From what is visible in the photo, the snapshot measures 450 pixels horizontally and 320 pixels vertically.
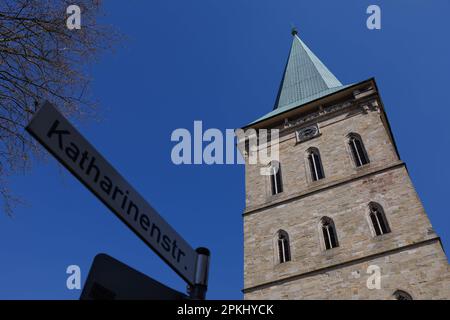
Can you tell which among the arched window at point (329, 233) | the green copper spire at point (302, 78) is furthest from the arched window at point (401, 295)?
the green copper spire at point (302, 78)

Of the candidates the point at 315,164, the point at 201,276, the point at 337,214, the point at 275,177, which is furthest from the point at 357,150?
the point at 201,276

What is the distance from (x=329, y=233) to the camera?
17.4 metres

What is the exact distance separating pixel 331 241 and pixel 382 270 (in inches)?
105

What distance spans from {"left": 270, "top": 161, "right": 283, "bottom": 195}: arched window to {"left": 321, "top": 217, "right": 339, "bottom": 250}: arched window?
3.87 meters

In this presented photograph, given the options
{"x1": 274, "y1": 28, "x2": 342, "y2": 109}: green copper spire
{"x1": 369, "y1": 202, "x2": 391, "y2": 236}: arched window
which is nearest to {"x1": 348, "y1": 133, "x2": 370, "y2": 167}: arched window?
{"x1": 369, "y1": 202, "x2": 391, "y2": 236}: arched window

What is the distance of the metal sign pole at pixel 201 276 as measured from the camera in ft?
7.57

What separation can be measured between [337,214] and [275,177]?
16.8 feet

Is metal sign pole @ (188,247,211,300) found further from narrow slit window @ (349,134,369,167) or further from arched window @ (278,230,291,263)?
narrow slit window @ (349,134,369,167)

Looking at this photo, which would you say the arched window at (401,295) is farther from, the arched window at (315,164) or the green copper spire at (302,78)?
the green copper spire at (302,78)

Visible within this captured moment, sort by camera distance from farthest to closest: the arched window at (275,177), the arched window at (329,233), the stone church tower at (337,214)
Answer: the arched window at (275,177) → the arched window at (329,233) → the stone church tower at (337,214)

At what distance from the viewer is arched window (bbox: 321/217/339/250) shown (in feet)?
55.7

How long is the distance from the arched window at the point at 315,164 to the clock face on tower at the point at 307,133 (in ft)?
3.47

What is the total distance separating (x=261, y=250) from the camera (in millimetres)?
18484
